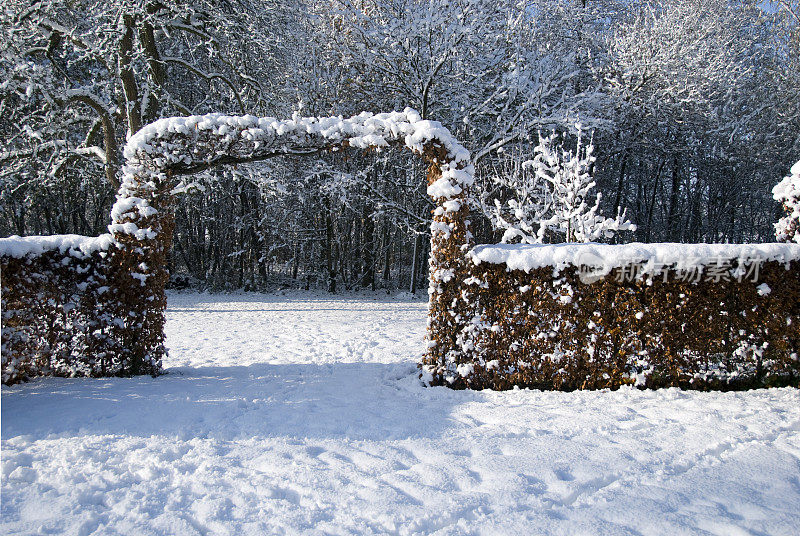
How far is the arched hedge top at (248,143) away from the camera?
495 cm

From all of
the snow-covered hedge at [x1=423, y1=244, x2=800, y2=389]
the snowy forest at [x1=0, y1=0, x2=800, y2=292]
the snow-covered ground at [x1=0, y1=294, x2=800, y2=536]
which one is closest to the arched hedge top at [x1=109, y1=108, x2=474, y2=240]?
the snow-covered hedge at [x1=423, y1=244, x2=800, y2=389]

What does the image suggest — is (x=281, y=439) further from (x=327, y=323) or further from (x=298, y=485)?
(x=327, y=323)

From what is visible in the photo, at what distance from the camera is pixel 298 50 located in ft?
49.4

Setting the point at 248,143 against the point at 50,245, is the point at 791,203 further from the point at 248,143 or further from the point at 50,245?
the point at 50,245

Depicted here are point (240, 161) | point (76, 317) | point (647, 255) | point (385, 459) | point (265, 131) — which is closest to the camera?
point (385, 459)

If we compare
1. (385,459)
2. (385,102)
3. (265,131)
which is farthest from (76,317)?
(385,102)

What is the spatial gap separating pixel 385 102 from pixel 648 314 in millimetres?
11046

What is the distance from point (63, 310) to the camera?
16.2 feet

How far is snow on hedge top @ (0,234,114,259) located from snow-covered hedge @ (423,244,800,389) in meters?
4.39

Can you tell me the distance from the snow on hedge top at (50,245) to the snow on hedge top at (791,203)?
8020 millimetres

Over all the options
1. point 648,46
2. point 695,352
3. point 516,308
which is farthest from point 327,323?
point 648,46

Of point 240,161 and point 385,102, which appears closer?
point 240,161

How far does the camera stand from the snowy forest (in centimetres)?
986

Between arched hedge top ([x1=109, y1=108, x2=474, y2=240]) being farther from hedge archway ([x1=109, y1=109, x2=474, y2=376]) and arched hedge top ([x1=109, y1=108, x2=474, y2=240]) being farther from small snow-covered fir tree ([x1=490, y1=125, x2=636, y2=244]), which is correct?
small snow-covered fir tree ([x1=490, y1=125, x2=636, y2=244])
